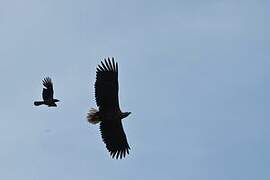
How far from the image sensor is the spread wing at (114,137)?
36.7m

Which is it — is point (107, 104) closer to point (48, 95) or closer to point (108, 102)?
point (108, 102)

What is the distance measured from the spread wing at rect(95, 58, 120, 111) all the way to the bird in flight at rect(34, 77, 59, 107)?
2584 mm

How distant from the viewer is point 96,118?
3581 centimetres

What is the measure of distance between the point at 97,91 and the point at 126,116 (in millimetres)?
1917

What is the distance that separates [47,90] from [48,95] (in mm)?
413

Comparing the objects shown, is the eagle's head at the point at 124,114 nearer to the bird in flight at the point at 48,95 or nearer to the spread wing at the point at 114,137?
the spread wing at the point at 114,137

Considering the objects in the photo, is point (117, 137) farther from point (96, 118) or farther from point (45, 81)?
point (45, 81)

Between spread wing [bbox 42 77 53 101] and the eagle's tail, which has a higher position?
spread wing [bbox 42 77 53 101]

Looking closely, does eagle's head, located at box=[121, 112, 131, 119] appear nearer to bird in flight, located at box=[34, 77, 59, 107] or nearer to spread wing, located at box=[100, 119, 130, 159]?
spread wing, located at box=[100, 119, 130, 159]

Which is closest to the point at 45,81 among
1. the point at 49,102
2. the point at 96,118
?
the point at 49,102

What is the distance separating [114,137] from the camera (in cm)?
3709

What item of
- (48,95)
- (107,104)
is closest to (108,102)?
(107,104)

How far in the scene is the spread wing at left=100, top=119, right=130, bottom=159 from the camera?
3666 cm

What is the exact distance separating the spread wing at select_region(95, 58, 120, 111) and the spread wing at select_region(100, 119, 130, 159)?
2.99ft
